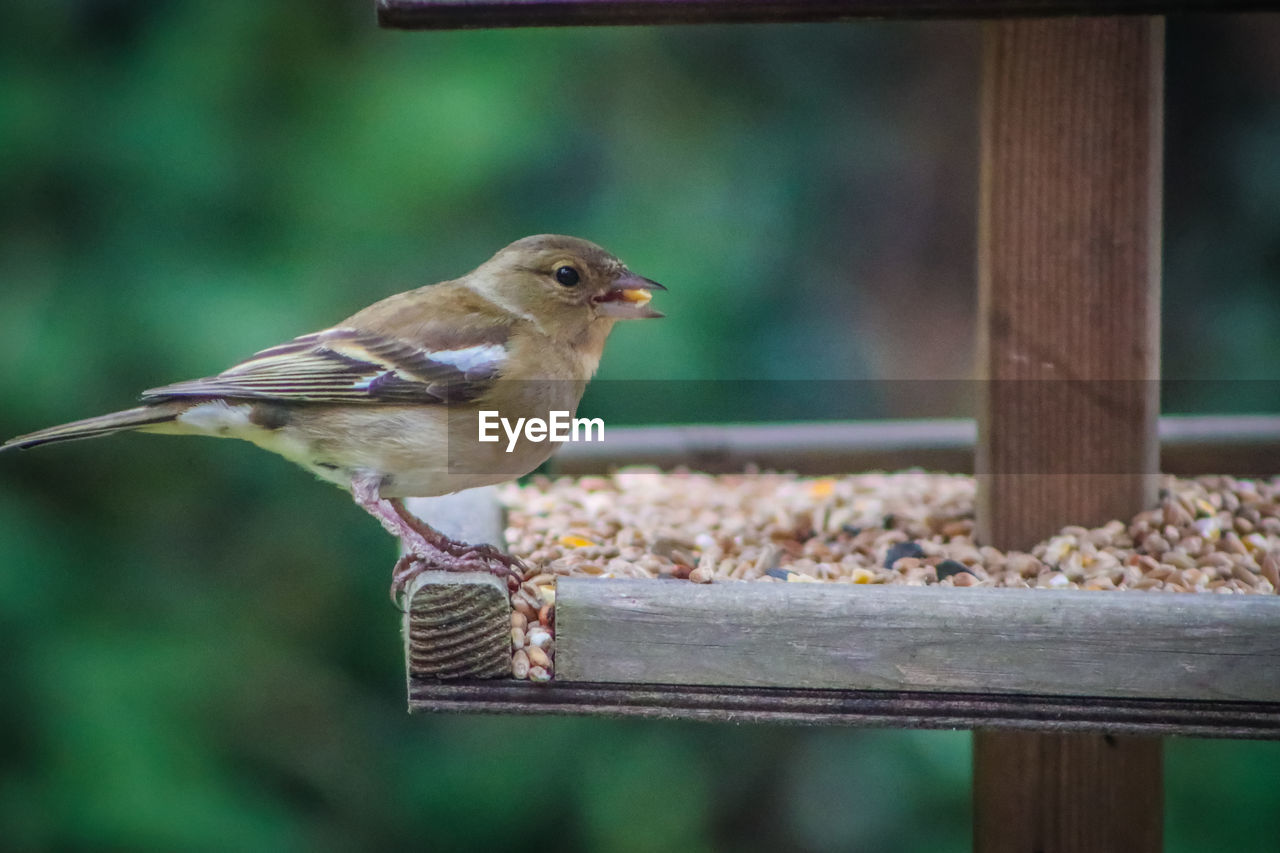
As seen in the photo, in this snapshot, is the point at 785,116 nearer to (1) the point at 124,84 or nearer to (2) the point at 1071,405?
(1) the point at 124,84

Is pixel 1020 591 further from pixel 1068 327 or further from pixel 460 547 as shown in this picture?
pixel 460 547

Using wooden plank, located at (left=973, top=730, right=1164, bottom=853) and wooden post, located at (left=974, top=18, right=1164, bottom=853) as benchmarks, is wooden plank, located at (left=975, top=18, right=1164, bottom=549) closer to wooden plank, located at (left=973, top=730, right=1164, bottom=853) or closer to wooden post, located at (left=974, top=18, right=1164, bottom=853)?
wooden post, located at (left=974, top=18, right=1164, bottom=853)

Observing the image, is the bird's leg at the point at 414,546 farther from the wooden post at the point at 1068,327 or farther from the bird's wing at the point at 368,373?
the wooden post at the point at 1068,327

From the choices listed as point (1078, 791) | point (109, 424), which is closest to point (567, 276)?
point (109, 424)

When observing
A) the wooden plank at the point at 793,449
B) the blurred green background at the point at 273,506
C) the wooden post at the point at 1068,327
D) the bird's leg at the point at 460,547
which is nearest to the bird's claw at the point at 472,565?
the bird's leg at the point at 460,547

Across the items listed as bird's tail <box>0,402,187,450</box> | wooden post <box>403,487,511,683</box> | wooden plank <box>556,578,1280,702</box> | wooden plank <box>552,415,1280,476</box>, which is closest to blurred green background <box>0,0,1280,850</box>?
wooden plank <box>552,415,1280,476</box>

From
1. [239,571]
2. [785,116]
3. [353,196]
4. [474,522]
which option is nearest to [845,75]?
[785,116]
